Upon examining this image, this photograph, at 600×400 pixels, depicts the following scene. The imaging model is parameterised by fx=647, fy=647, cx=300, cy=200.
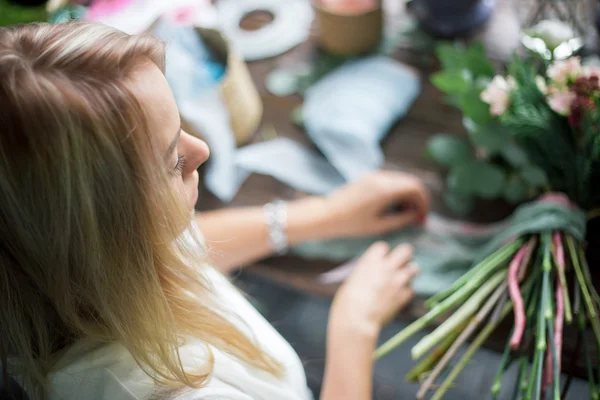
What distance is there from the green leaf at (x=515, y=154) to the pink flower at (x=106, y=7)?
600mm

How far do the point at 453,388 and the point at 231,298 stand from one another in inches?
9.7

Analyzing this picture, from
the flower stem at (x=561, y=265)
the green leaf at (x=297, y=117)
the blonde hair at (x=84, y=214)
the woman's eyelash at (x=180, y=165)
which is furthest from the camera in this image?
the green leaf at (x=297, y=117)

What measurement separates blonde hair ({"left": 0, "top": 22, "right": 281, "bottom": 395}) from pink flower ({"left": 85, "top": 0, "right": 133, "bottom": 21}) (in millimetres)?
556

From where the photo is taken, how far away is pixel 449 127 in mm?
869

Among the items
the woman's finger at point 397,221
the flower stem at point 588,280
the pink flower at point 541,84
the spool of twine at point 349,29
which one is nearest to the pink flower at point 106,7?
the spool of twine at point 349,29

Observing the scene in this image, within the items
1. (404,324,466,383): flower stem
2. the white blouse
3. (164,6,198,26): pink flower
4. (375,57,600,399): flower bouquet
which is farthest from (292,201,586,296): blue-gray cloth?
(164,6,198,26): pink flower

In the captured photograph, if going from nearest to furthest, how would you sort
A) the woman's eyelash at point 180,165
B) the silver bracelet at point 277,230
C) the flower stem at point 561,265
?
the woman's eyelash at point 180,165
the flower stem at point 561,265
the silver bracelet at point 277,230

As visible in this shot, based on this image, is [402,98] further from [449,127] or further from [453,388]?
[453,388]

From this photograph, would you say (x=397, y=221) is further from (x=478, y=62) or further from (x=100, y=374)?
(x=100, y=374)

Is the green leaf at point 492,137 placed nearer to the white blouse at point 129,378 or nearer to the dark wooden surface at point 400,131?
the dark wooden surface at point 400,131

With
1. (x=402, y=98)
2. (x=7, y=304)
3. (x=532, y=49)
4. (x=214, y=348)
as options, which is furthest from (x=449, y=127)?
(x=7, y=304)

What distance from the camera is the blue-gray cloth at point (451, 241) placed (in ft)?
2.16

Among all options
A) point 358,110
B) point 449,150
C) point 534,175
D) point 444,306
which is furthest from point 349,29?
point 444,306

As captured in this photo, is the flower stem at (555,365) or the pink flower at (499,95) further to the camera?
the pink flower at (499,95)
